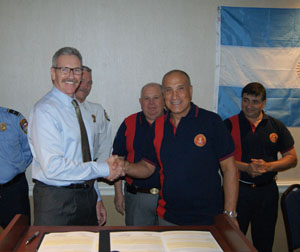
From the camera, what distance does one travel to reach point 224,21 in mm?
2910

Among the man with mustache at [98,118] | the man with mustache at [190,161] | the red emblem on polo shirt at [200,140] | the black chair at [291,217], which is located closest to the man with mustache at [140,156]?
the man with mustache at [98,118]

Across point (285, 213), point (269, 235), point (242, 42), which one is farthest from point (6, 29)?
point (269, 235)

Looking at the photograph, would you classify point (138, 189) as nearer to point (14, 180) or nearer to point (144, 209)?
point (144, 209)

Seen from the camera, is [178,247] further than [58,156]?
No

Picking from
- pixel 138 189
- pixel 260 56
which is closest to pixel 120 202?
pixel 138 189

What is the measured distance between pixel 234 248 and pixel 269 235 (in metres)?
1.64

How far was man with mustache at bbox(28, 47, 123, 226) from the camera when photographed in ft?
5.77

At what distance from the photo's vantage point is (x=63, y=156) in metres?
1.79

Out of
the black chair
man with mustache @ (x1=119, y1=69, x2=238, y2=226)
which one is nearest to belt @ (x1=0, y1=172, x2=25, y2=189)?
man with mustache @ (x1=119, y1=69, x2=238, y2=226)

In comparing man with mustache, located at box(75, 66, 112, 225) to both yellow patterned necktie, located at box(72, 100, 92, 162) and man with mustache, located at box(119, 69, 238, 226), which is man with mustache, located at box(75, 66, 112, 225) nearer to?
yellow patterned necktie, located at box(72, 100, 92, 162)

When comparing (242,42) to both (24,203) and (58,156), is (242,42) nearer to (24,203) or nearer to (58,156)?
(58,156)

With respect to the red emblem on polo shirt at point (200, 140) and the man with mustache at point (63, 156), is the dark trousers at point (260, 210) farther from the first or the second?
the man with mustache at point (63, 156)

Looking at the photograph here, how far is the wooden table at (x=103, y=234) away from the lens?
1160 mm

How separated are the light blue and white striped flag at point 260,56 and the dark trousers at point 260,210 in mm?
891
